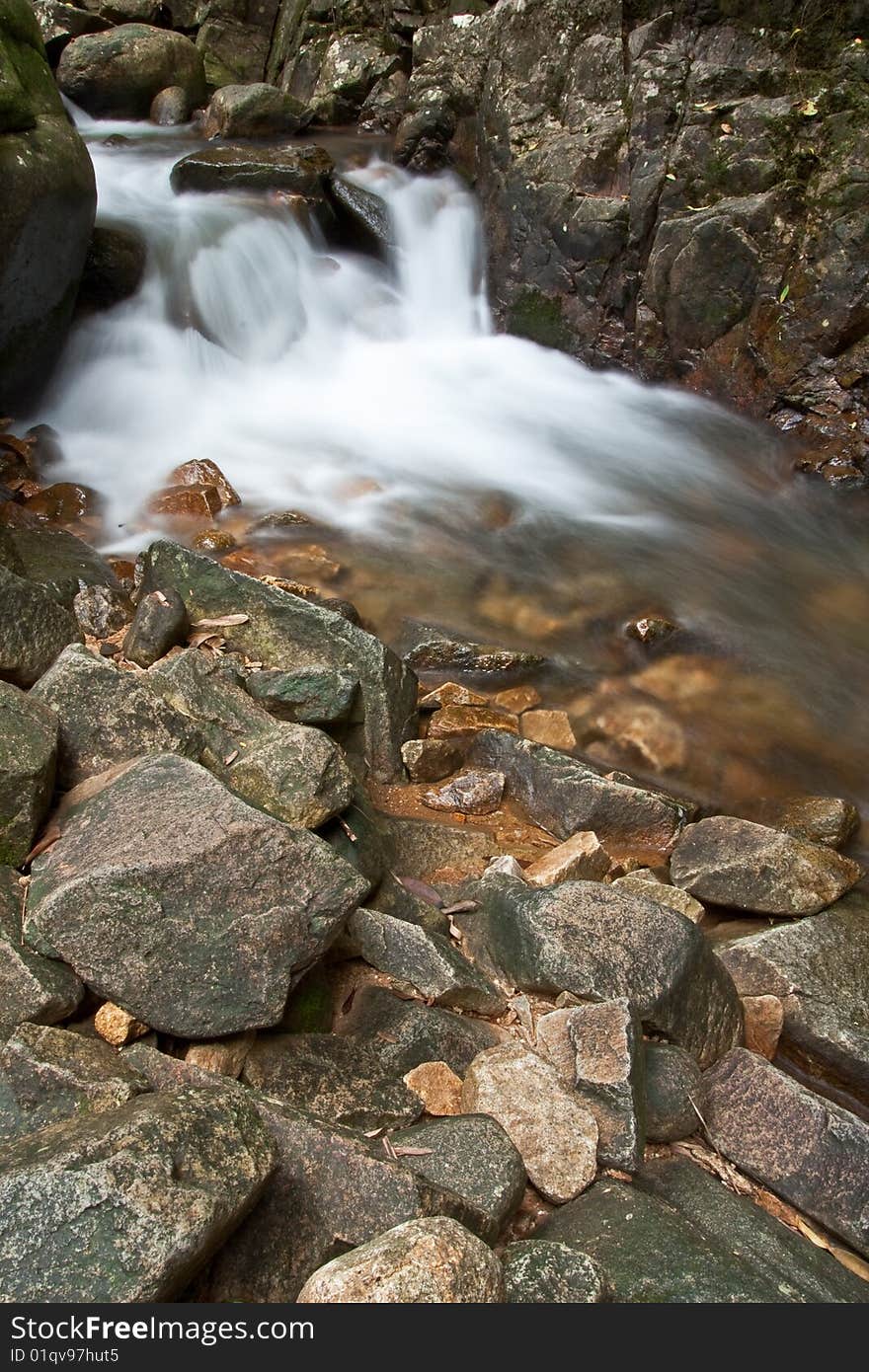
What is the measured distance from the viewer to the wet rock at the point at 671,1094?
9.34 ft

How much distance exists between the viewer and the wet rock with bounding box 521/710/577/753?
533cm

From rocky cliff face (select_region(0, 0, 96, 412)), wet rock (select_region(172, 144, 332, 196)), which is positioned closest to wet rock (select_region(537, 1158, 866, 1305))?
Result: rocky cliff face (select_region(0, 0, 96, 412))

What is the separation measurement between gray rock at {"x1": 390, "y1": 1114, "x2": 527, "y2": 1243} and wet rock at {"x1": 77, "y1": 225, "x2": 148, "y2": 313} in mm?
8406

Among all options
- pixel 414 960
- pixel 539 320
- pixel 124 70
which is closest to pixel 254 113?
pixel 124 70

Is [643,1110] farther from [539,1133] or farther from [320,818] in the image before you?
[320,818]

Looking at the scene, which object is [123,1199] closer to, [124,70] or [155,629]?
[155,629]

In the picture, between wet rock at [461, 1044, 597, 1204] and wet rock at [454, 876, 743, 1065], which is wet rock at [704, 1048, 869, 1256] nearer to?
wet rock at [454, 876, 743, 1065]

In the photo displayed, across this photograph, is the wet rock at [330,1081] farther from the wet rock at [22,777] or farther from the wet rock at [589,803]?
the wet rock at [589,803]

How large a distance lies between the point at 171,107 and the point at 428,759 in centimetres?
1391

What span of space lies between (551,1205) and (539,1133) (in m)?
0.17

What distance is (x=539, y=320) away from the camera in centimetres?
1092

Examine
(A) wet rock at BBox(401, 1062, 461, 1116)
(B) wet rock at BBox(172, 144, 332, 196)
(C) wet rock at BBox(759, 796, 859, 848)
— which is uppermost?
(B) wet rock at BBox(172, 144, 332, 196)
